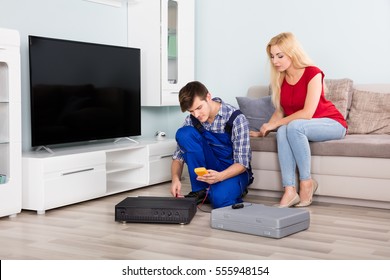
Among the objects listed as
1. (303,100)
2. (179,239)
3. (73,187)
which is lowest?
(179,239)

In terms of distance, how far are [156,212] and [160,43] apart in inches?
82.5

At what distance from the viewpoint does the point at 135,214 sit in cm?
313

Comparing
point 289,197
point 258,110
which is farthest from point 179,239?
point 258,110

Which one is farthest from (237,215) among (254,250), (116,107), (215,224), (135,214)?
(116,107)

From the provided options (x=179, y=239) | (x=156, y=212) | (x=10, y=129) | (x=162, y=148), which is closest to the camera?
(x=179, y=239)

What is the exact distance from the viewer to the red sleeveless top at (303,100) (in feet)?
12.2

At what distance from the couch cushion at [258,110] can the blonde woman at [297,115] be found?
32cm

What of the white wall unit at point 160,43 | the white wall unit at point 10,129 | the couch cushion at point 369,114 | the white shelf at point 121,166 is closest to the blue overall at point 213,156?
the white shelf at point 121,166

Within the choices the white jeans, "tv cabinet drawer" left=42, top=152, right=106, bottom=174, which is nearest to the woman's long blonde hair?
the white jeans

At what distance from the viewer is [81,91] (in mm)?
4047

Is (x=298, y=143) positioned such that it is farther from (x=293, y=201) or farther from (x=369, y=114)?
(x=369, y=114)

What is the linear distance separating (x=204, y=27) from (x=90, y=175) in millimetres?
2088

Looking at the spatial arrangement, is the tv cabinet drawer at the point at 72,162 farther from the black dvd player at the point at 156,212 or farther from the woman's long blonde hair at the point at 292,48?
the woman's long blonde hair at the point at 292,48
